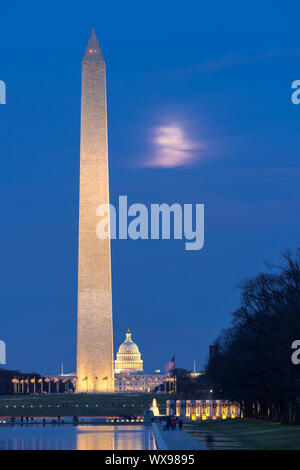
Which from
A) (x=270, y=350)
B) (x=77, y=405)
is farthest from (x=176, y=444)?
(x=77, y=405)

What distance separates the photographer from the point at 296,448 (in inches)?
1486

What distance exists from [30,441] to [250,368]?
63.3 ft

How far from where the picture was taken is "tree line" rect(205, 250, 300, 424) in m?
52.4

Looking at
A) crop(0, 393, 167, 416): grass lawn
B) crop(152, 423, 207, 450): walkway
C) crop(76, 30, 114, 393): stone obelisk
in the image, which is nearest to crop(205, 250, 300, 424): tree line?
crop(152, 423, 207, 450): walkway

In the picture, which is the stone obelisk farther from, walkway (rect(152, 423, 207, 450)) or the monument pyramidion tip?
walkway (rect(152, 423, 207, 450))

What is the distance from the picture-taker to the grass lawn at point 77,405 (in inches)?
3669

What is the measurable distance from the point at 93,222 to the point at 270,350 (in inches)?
2032

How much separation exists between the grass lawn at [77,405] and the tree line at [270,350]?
24.7 m

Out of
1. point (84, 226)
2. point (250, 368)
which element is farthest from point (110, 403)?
point (250, 368)

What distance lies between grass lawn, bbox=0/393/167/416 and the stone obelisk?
5.60m

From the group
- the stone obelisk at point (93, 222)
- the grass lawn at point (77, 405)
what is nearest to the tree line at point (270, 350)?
the grass lawn at point (77, 405)

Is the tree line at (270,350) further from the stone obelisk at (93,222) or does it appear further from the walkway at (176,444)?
the stone obelisk at (93,222)

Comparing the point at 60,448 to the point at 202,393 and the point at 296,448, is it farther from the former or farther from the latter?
the point at 202,393

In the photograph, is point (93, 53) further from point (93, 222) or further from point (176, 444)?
point (176, 444)
